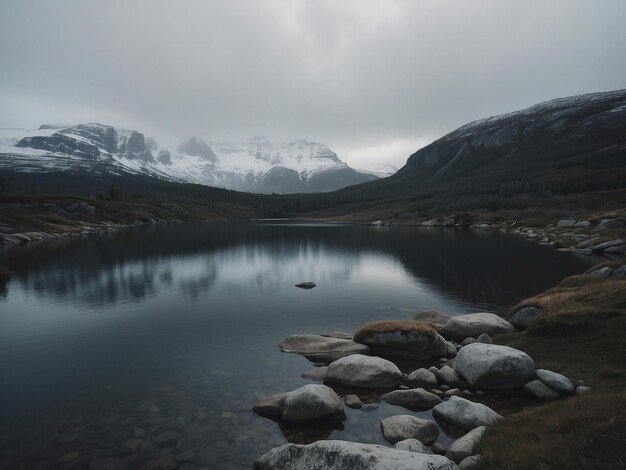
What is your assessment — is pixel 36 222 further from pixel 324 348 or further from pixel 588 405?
pixel 588 405

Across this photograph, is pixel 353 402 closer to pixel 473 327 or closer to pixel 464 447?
pixel 464 447

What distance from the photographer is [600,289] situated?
26.0 metres

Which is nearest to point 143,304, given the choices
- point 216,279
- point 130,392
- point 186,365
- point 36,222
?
point 216,279

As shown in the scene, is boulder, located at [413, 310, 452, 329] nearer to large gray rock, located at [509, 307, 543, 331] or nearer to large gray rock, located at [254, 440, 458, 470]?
large gray rock, located at [509, 307, 543, 331]

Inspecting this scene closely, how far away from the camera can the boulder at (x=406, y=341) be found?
77.3 feet

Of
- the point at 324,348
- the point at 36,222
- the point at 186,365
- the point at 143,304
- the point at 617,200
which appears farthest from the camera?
the point at 617,200

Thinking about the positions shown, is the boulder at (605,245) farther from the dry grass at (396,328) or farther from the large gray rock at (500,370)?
the large gray rock at (500,370)

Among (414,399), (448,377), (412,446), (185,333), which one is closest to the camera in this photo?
(412,446)

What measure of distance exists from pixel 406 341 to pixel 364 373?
5.15 metres

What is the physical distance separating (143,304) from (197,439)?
27624mm

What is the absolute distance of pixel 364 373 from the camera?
65.2 feet

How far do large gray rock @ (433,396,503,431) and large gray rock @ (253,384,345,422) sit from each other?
169 inches

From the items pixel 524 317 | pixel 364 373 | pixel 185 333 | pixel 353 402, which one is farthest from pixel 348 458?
pixel 185 333

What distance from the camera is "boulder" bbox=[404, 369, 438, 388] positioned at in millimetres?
19531
